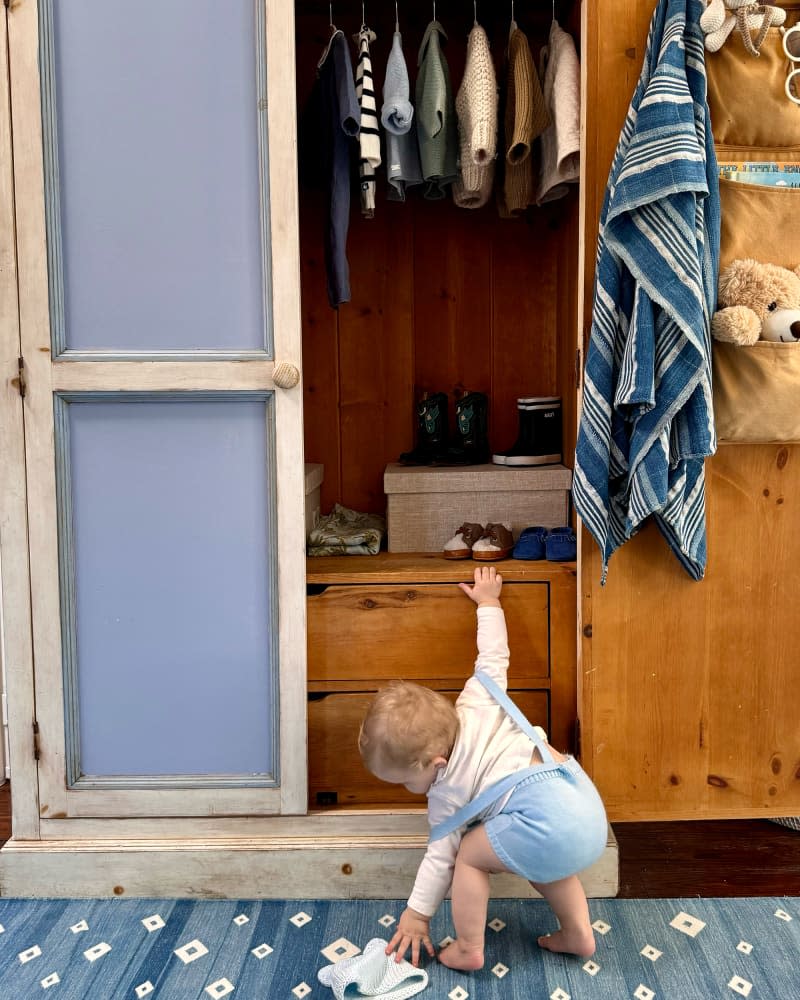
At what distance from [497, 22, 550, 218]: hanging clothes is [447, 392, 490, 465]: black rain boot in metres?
0.50

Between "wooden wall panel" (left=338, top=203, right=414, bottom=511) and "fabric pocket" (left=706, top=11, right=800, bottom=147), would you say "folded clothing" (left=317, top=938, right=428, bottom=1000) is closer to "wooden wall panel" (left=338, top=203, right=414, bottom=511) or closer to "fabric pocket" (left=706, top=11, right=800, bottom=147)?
"wooden wall panel" (left=338, top=203, right=414, bottom=511)

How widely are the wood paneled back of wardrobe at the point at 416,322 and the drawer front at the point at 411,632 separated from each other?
0.62 metres

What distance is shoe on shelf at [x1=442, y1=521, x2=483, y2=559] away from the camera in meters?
2.05

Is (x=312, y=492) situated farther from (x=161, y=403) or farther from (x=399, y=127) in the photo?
(x=399, y=127)

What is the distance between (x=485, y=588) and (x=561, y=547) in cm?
21

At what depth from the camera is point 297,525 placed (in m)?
1.81

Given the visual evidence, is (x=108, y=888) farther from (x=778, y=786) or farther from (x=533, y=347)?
(x=533, y=347)

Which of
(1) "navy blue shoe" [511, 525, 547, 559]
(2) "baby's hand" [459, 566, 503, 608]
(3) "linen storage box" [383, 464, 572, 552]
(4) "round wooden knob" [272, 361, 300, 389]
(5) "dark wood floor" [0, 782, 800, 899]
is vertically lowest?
(5) "dark wood floor" [0, 782, 800, 899]

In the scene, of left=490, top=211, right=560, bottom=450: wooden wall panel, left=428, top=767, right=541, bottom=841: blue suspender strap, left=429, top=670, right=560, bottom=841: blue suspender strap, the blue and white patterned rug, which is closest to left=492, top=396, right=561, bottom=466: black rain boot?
left=490, top=211, right=560, bottom=450: wooden wall panel

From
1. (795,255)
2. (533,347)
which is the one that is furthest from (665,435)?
(533,347)

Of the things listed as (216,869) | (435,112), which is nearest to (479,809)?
(216,869)

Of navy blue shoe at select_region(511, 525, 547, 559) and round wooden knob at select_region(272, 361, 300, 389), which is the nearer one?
round wooden knob at select_region(272, 361, 300, 389)

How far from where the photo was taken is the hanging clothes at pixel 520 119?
2086mm

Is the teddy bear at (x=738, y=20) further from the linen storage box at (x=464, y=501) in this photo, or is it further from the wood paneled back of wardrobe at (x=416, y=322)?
the linen storage box at (x=464, y=501)
